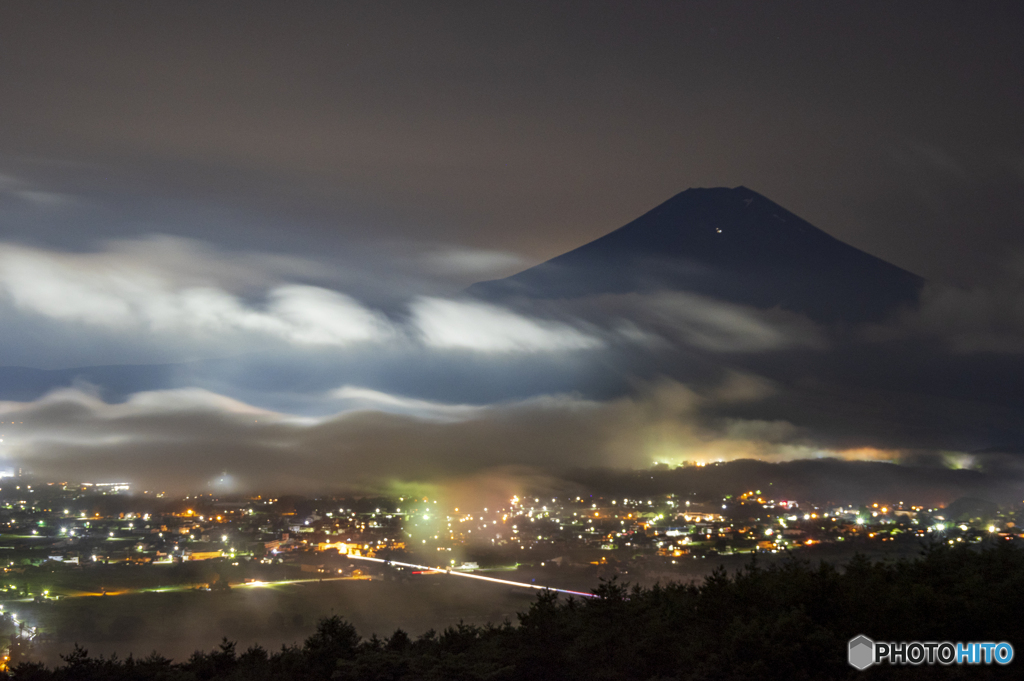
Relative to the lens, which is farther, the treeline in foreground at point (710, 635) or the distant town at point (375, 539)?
the distant town at point (375, 539)

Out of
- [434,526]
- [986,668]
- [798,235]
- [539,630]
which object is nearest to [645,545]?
[434,526]

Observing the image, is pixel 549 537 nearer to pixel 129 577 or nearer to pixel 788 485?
pixel 129 577

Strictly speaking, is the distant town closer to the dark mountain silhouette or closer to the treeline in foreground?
the treeline in foreground

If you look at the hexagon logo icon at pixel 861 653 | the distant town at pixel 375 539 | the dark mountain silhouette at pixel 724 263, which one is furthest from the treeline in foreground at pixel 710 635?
the dark mountain silhouette at pixel 724 263

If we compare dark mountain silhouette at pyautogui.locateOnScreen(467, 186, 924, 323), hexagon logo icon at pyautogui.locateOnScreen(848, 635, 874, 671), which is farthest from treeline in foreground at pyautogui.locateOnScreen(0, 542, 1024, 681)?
dark mountain silhouette at pyautogui.locateOnScreen(467, 186, 924, 323)

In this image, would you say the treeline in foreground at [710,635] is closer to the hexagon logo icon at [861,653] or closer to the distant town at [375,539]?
the hexagon logo icon at [861,653]
